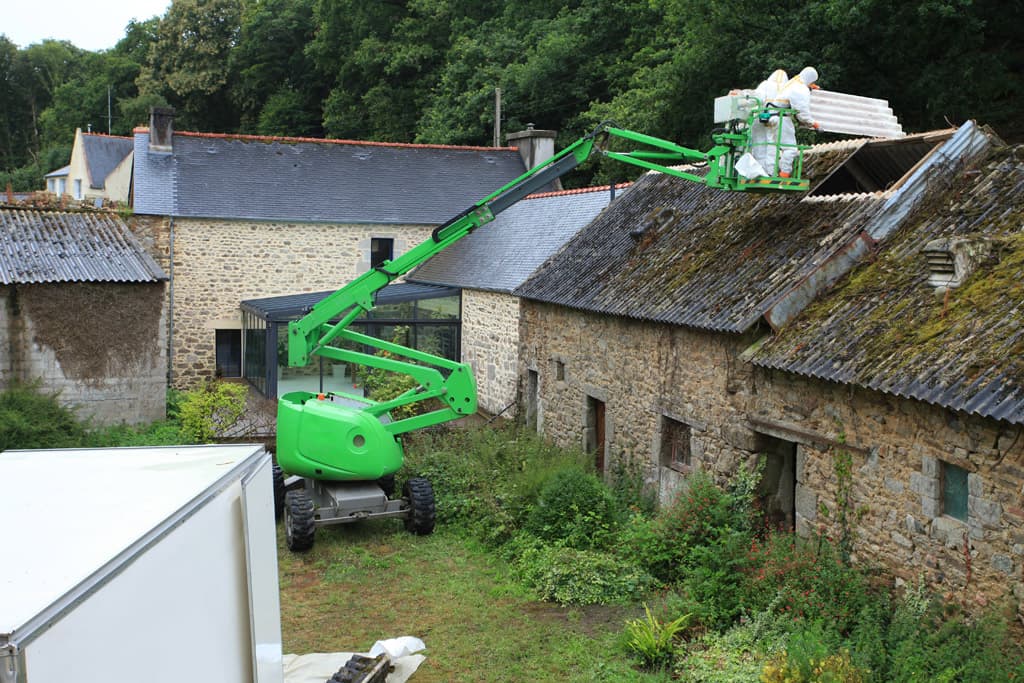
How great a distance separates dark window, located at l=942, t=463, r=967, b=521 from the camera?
25.0 feet

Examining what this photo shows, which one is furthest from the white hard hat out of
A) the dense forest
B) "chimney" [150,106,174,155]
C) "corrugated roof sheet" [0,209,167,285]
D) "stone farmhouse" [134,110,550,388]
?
"chimney" [150,106,174,155]

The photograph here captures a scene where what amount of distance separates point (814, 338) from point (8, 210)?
50.1ft

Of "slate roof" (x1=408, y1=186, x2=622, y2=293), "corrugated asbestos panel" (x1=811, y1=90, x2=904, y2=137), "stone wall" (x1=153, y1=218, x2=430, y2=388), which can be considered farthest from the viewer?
"stone wall" (x1=153, y1=218, x2=430, y2=388)

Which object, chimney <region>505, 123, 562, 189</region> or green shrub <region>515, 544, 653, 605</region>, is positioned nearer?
green shrub <region>515, 544, 653, 605</region>

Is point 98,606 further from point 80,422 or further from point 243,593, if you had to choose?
point 80,422

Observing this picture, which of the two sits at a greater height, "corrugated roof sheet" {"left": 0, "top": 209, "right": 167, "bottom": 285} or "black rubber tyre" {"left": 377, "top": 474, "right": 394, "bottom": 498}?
"corrugated roof sheet" {"left": 0, "top": 209, "right": 167, "bottom": 285}

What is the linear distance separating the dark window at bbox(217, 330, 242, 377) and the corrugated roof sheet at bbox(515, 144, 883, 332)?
9.54 metres

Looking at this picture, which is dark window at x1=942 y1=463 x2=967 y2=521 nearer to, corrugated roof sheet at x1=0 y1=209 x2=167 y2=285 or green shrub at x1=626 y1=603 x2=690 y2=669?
green shrub at x1=626 y1=603 x2=690 y2=669

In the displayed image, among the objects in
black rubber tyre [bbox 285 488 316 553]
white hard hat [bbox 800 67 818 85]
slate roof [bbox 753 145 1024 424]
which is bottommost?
black rubber tyre [bbox 285 488 316 553]

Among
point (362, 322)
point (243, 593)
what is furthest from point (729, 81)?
point (243, 593)

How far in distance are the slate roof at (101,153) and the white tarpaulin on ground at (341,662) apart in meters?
35.5

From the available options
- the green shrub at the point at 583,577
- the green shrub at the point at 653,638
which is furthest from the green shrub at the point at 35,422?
the green shrub at the point at 653,638

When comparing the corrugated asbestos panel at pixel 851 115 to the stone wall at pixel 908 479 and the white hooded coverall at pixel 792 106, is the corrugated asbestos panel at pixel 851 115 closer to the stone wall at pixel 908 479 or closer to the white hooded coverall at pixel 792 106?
the white hooded coverall at pixel 792 106

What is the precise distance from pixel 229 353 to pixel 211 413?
766 cm
